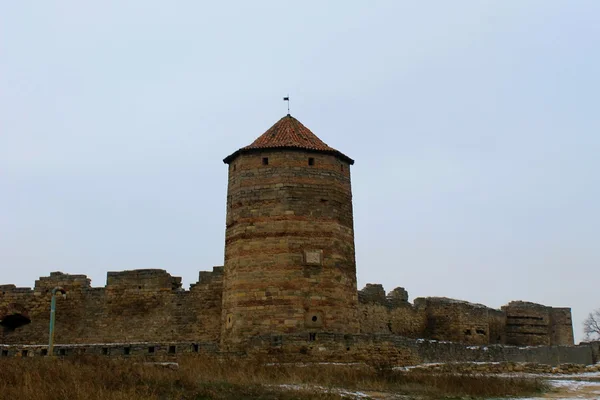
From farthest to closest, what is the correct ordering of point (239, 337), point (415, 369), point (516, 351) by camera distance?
point (516, 351) → point (239, 337) → point (415, 369)

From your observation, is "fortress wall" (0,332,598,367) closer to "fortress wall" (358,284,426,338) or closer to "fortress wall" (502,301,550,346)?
"fortress wall" (358,284,426,338)

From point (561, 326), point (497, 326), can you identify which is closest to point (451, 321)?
point (497, 326)

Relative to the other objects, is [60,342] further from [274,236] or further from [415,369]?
[415,369]

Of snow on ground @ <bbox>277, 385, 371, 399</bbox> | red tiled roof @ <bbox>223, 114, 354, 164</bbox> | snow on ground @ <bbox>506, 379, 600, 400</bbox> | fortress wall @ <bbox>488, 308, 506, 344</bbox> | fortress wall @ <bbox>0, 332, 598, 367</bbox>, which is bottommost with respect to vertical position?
snow on ground @ <bbox>506, 379, 600, 400</bbox>

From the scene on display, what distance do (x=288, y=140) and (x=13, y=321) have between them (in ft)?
40.6

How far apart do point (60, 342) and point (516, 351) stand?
15295 millimetres

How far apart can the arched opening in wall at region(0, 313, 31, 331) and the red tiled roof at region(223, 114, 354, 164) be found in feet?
32.1

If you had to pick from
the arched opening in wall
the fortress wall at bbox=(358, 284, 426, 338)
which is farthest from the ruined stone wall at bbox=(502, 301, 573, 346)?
the arched opening in wall

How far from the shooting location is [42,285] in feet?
84.3

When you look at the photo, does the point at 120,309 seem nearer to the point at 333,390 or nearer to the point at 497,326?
the point at 333,390

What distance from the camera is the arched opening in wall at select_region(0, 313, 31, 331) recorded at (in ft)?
84.2

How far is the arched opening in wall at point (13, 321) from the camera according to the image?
25.7 metres

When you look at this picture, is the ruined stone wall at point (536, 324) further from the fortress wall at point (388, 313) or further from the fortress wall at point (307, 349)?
the fortress wall at point (307, 349)

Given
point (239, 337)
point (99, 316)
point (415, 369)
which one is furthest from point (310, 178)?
point (99, 316)
